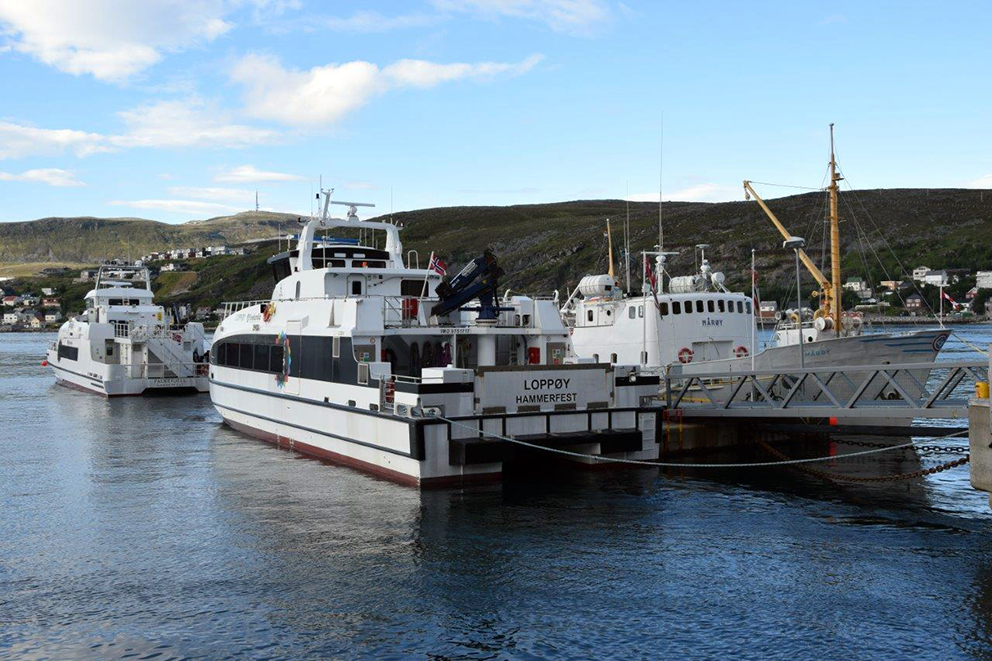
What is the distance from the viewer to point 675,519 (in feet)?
56.5

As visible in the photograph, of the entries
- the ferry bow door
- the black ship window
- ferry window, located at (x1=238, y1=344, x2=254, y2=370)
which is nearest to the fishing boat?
the ferry bow door

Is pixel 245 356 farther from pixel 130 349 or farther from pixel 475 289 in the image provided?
pixel 130 349

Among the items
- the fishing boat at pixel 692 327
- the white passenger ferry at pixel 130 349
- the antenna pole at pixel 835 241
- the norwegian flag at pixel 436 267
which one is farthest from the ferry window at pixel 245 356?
the white passenger ferry at pixel 130 349

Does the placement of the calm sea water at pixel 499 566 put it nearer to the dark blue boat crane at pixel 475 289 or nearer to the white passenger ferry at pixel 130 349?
the dark blue boat crane at pixel 475 289

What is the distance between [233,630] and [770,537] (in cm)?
954

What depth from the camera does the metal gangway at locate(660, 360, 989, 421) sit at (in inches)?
742

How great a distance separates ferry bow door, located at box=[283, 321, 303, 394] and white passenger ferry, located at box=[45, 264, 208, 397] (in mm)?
26989

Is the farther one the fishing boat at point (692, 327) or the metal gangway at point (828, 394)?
the fishing boat at point (692, 327)

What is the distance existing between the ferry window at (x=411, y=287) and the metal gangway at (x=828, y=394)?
8.29m

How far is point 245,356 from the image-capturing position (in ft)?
97.1

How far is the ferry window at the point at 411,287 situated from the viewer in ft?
90.4

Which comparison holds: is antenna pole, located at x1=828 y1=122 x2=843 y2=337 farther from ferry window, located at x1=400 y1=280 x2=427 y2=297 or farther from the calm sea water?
ferry window, located at x1=400 y1=280 x2=427 y2=297

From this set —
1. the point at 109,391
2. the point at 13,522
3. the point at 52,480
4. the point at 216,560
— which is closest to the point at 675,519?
the point at 216,560

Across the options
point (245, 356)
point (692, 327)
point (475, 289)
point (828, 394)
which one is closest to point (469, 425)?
point (475, 289)
